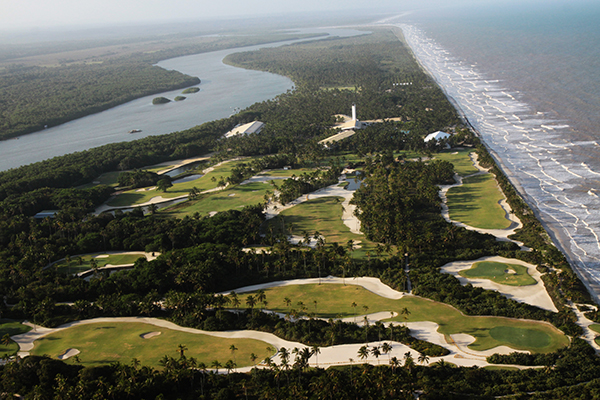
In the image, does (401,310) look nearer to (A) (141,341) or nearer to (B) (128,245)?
(A) (141,341)

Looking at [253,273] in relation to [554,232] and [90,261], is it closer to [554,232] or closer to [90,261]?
[90,261]

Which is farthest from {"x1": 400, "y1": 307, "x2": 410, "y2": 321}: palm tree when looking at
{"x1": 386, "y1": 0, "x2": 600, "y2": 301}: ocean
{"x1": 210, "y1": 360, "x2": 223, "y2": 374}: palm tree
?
{"x1": 386, "y1": 0, "x2": 600, "y2": 301}: ocean

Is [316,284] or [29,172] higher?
[29,172]

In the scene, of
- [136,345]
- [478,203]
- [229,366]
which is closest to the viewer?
[229,366]

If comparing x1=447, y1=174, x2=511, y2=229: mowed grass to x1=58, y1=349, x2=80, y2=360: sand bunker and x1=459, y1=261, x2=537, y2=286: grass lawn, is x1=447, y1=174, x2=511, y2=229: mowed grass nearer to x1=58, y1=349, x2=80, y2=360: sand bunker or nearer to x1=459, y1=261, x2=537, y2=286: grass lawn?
x1=459, y1=261, x2=537, y2=286: grass lawn

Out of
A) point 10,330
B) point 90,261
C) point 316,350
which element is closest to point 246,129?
point 90,261

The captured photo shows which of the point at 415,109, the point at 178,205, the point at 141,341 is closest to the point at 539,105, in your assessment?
the point at 415,109

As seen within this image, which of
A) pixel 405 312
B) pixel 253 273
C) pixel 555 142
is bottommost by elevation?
pixel 253 273
